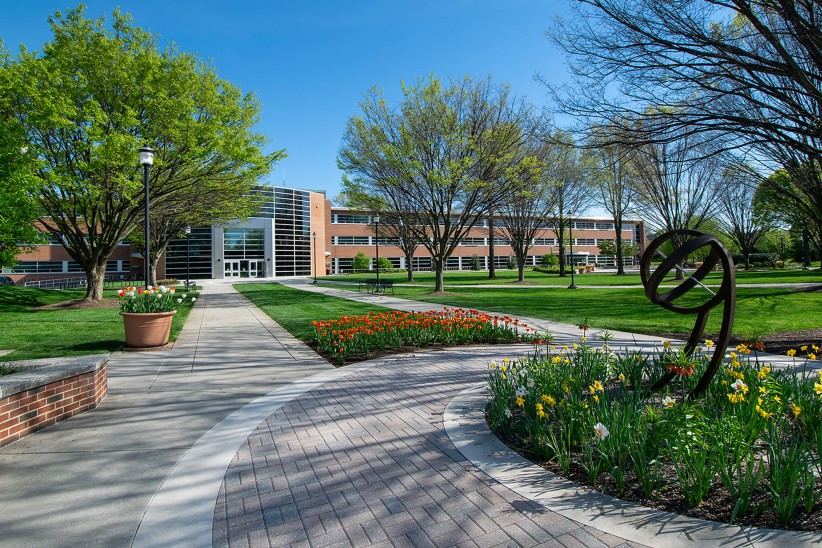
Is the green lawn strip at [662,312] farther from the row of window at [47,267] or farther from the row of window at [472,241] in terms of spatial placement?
the row of window at [47,267]

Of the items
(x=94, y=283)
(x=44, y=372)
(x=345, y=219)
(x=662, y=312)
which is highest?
(x=345, y=219)

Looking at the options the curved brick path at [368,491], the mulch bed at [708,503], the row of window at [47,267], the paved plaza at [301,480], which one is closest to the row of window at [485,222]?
the paved plaza at [301,480]

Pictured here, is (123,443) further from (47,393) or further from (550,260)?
(550,260)

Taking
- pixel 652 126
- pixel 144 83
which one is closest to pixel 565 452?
pixel 652 126

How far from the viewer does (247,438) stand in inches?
174

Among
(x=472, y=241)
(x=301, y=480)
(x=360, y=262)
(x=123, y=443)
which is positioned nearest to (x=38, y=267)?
(x=360, y=262)

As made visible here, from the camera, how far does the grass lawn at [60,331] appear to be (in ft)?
28.8

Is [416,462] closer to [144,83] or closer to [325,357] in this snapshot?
[325,357]

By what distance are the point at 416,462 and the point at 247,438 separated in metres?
1.74

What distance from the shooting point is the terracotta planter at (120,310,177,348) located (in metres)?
9.20

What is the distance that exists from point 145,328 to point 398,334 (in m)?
5.06

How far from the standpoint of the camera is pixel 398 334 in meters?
9.64

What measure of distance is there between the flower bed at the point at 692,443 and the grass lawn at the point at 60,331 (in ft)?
26.3

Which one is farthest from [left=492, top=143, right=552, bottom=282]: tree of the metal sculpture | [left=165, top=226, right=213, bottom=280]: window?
[left=165, top=226, right=213, bottom=280]: window
